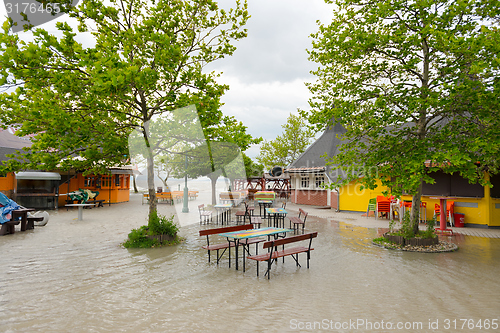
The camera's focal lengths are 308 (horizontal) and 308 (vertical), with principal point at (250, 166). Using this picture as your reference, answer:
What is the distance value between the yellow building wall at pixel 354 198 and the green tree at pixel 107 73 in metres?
13.3

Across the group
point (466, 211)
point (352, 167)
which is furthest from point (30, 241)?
point (466, 211)

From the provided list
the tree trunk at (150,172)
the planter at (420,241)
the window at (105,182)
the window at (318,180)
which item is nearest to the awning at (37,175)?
the window at (105,182)

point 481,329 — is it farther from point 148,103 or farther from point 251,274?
point 148,103

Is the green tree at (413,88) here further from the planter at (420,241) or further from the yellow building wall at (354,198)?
the yellow building wall at (354,198)

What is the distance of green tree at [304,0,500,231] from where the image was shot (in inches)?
299

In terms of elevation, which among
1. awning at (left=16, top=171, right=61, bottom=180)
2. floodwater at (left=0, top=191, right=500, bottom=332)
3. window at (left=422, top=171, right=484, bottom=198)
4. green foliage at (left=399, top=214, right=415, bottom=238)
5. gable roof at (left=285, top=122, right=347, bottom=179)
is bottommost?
floodwater at (left=0, top=191, right=500, bottom=332)

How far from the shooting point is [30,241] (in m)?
10.3

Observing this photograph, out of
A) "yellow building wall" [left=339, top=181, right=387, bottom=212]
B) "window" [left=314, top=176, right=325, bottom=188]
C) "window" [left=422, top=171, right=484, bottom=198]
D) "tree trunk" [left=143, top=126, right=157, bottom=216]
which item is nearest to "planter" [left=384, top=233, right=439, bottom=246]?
"window" [left=422, top=171, right=484, bottom=198]

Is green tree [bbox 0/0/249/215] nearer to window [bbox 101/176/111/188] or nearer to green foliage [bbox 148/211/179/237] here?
green foliage [bbox 148/211/179/237]

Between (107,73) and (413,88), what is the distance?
783 cm

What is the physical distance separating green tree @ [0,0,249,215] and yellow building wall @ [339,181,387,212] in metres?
13.3

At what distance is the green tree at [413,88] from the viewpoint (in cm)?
758

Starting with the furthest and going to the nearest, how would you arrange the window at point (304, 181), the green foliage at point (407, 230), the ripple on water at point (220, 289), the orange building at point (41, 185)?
the window at point (304, 181) < the orange building at point (41, 185) < the green foliage at point (407, 230) < the ripple on water at point (220, 289)

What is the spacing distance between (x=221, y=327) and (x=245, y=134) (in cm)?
612
